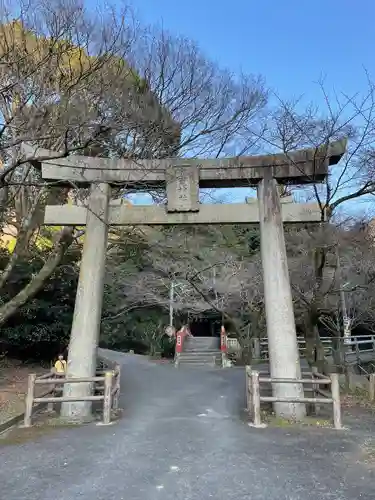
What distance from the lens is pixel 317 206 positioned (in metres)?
9.31

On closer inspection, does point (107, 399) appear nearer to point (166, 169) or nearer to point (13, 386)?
point (166, 169)

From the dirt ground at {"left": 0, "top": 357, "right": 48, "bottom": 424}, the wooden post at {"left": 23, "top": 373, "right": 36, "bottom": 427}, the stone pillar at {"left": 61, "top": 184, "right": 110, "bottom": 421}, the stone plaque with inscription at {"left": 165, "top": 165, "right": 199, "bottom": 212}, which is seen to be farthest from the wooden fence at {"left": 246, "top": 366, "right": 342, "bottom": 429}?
the dirt ground at {"left": 0, "top": 357, "right": 48, "bottom": 424}

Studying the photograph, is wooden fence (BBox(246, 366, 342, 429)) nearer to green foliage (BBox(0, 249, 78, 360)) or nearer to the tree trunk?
the tree trunk

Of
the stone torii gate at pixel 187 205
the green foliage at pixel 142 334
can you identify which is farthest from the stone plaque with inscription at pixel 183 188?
the green foliage at pixel 142 334

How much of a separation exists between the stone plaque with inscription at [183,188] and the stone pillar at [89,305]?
1.42 meters

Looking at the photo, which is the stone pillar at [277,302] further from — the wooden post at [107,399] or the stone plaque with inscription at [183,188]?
the wooden post at [107,399]

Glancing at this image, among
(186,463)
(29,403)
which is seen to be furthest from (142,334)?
(186,463)

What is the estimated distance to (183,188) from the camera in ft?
31.2

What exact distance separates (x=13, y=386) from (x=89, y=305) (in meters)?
4.77

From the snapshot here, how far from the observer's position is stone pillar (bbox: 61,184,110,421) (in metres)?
8.34

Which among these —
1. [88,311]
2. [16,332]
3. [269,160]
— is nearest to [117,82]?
[269,160]

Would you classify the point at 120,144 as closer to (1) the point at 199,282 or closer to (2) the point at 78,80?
(2) the point at 78,80

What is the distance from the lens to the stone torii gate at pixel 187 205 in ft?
29.6

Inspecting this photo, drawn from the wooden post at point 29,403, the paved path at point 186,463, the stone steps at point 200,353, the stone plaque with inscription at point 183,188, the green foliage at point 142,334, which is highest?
the stone plaque with inscription at point 183,188
